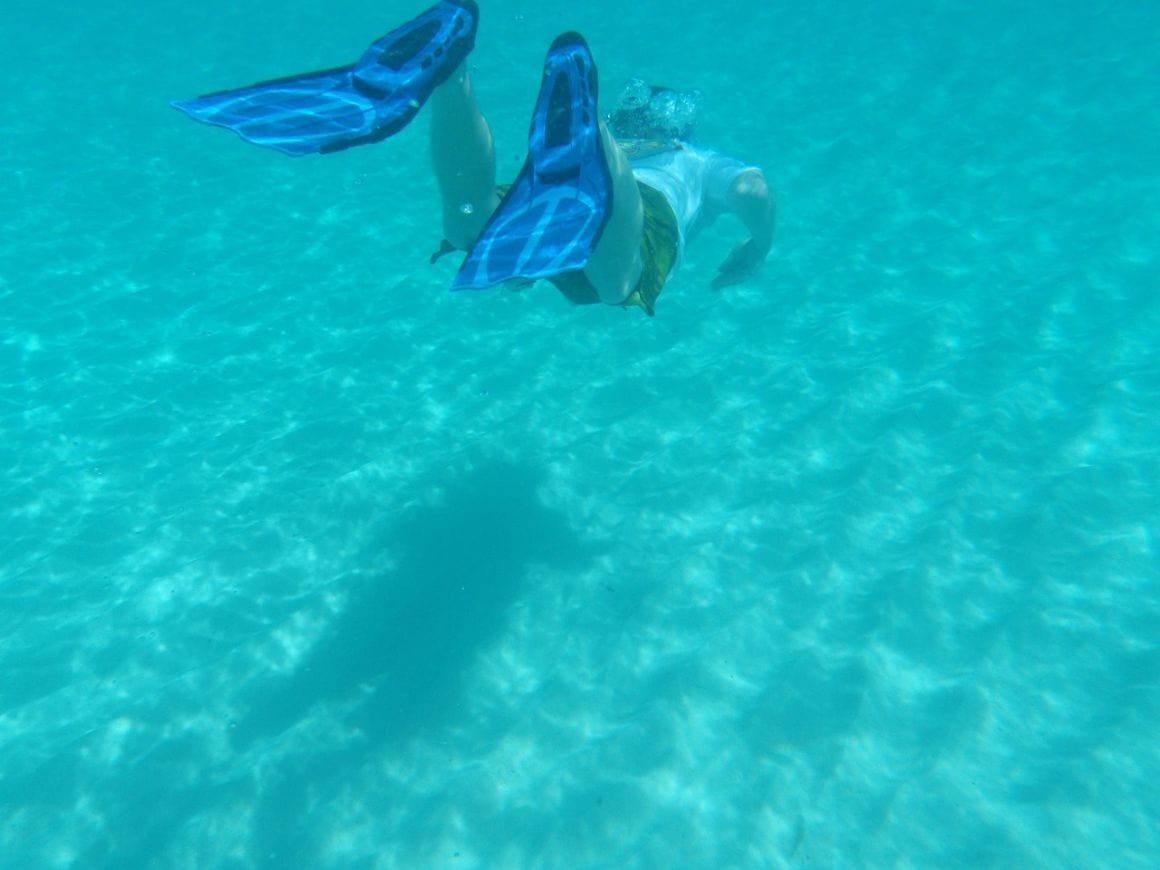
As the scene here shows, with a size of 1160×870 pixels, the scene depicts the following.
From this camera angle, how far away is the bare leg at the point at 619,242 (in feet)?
13.9

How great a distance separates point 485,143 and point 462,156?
0.62 ft

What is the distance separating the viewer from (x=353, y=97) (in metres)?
4.07

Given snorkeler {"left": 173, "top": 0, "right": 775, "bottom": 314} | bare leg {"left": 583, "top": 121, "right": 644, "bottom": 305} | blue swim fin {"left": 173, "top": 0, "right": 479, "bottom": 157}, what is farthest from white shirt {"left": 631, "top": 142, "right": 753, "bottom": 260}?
blue swim fin {"left": 173, "top": 0, "right": 479, "bottom": 157}

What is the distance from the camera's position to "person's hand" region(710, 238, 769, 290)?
6.52 metres

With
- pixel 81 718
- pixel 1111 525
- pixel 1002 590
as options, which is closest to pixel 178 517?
pixel 81 718

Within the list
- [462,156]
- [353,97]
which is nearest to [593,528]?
[462,156]

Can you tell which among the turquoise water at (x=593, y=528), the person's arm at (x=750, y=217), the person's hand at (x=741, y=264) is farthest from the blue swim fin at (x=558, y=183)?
the turquoise water at (x=593, y=528)

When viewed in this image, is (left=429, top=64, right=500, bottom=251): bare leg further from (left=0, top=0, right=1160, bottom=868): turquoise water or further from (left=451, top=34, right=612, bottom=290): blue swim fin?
(left=0, top=0, right=1160, bottom=868): turquoise water

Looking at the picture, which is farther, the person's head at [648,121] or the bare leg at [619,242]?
the person's head at [648,121]

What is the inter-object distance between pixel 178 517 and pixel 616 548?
456 centimetres

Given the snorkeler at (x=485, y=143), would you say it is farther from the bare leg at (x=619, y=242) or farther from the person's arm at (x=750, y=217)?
the person's arm at (x=750, y=217)

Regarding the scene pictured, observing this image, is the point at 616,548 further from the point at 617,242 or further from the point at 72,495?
the point at 72,495

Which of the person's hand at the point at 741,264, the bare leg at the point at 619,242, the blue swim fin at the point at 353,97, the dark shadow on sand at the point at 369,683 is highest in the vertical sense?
the blue swim fin at the point at 353,97

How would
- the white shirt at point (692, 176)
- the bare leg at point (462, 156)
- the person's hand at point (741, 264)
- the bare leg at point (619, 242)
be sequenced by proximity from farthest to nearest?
the person's hand at point (741, 264), the white shirt at point (692, 176), the bare leg at point (462, 156), the bare leg at point (619, 242)
